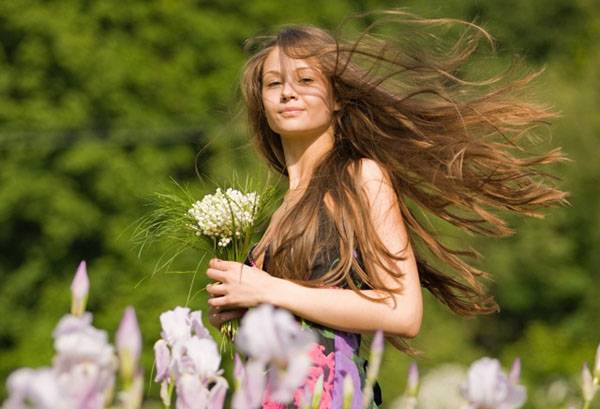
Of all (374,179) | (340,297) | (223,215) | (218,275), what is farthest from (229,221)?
(374,179)

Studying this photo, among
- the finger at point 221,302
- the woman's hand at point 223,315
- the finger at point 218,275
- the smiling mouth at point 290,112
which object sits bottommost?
the woman's hand at point 223,315

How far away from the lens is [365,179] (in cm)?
373

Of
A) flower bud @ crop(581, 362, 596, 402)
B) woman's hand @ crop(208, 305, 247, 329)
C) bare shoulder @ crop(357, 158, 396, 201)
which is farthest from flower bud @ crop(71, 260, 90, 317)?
bare shoulder @ crop(357, 158, 396, 201)

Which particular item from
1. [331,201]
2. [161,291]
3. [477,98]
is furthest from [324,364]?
[161,291]

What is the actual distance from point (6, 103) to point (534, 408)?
8.93m

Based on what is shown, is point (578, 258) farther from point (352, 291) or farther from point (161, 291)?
point (352, 291)

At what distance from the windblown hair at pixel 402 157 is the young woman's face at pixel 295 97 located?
38 mm

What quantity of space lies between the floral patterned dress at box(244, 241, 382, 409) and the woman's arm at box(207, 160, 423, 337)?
0.07 meters

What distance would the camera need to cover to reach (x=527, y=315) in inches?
1101

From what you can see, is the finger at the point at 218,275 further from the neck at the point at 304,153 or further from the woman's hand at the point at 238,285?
the neck at the point at 304,153

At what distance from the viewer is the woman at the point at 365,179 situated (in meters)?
3.49

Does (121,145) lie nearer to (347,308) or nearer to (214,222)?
(214,222)

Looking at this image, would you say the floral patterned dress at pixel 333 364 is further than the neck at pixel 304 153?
No

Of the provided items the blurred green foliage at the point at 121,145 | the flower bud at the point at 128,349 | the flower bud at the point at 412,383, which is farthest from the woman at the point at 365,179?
the blurred green foliage at the point at 121,145
